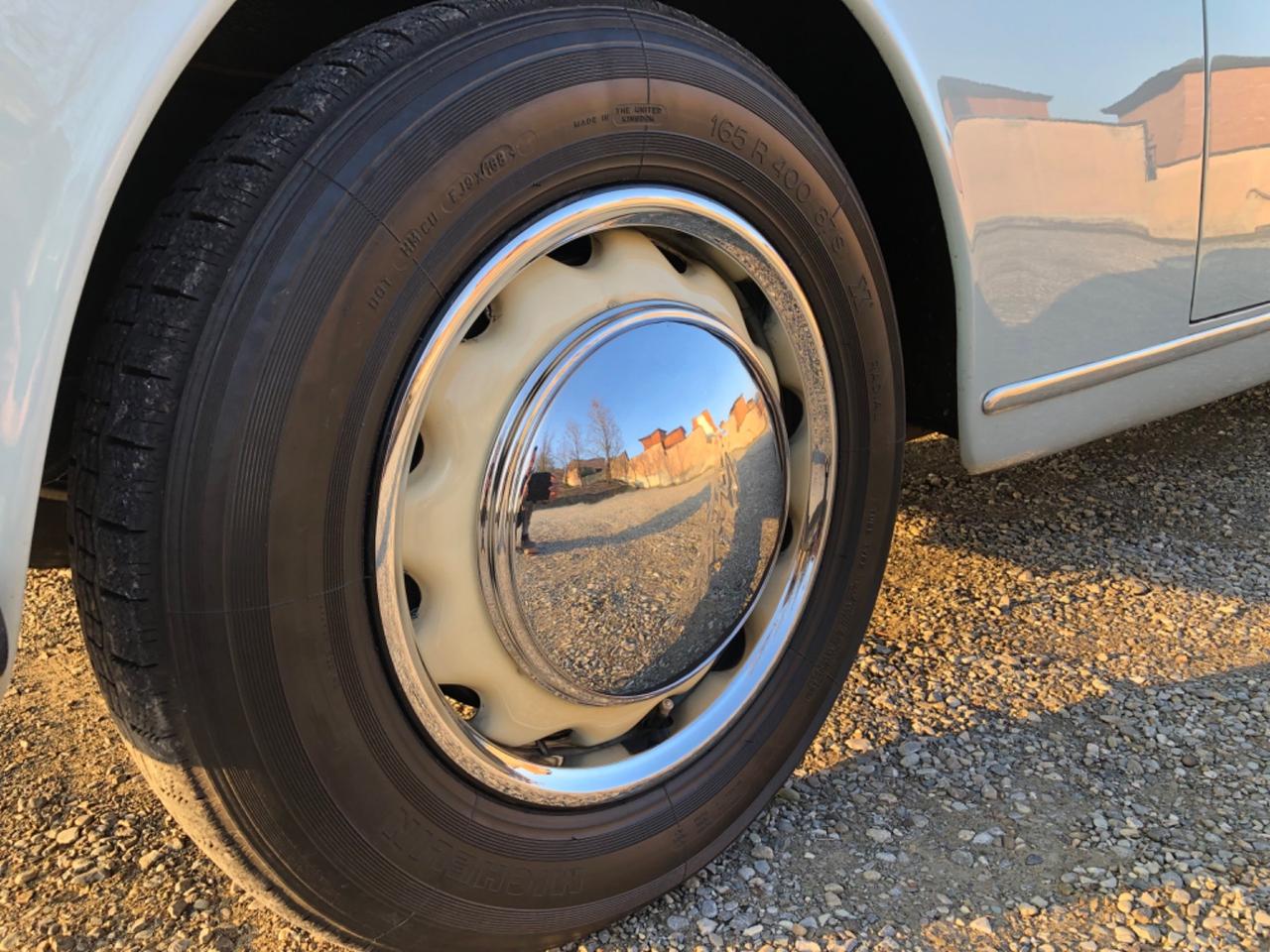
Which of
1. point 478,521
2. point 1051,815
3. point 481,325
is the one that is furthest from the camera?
point 1051,815

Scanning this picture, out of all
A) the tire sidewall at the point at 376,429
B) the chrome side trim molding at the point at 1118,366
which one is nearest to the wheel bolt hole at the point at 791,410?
the tire sidewall at the point at 376,429

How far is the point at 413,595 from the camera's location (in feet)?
3.94

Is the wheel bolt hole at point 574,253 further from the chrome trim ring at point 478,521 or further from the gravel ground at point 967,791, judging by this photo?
the gravel ground at point 967,791

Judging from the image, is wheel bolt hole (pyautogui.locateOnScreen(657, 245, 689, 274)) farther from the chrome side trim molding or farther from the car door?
the car door

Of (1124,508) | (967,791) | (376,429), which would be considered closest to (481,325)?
(376,429)

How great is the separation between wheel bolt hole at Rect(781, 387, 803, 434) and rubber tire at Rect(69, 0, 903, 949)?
1.10 feet

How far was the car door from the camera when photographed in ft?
5.49

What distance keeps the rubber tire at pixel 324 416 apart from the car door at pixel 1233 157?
94cm

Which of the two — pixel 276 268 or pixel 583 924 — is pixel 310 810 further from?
pixel 276 268

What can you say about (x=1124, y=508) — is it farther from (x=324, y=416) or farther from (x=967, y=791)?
(x=324, y=416)

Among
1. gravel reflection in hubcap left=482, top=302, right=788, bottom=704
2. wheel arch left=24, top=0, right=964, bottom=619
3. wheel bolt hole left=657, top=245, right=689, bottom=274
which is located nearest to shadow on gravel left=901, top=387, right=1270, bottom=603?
wheel arch left=24, top=0, right=964, bottom=619

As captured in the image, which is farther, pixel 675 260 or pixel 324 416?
pixel 675 260

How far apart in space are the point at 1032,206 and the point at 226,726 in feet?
4.01

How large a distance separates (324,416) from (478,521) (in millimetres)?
223
